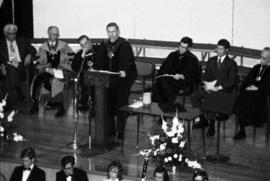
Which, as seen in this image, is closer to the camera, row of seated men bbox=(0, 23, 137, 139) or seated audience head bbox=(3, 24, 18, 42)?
row of seated men bbox=(0, 23, 137, 139)

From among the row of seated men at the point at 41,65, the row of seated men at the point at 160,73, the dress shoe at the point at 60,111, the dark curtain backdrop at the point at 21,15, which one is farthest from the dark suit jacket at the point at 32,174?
the dark curtain backdrop at the point at 21,15

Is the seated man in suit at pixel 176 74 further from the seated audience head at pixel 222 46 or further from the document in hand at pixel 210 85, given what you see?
the seated audience head at pixel 222 46

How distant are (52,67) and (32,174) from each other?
3797 millimetres

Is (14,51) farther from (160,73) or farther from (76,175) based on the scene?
(76,175)

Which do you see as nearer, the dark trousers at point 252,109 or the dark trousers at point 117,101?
the dark trousers at point 117,101

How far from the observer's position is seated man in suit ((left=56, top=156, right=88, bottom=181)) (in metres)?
7.49

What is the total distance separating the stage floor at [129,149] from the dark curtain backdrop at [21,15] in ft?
9.63

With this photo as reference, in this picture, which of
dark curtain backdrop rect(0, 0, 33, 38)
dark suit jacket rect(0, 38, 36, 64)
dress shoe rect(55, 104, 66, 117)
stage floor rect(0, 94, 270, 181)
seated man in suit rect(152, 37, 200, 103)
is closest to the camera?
stage floor rect(0, 94, 270, 181)

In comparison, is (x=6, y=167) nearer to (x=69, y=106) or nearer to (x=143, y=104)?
(x=143, y=104)

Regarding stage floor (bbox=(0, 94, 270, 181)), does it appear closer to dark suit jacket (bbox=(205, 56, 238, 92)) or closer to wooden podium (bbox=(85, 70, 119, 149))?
wooden podium (bbox=(85, 70, 119, 149))

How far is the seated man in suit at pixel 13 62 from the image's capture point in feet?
36.0

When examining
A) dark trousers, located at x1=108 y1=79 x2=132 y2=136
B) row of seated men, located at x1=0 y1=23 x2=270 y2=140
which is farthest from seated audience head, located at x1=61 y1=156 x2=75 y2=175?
dark trousers, located at x1=108 y1=79 x2=132 y2=136

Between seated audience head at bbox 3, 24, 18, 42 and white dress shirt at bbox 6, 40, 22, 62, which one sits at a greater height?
seated audience head at bbox 3, 24, 18, 42

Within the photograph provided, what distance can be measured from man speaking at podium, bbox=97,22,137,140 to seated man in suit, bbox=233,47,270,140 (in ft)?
5.23
